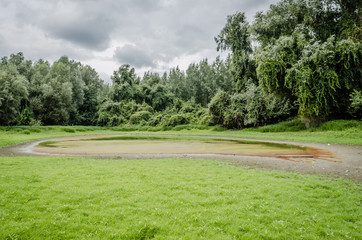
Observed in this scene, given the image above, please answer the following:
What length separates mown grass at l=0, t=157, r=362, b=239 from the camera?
4.25m

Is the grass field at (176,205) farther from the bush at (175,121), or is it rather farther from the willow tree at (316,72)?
the bush at (175,121)

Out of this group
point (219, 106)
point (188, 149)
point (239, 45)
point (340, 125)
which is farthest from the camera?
point (239, 45)

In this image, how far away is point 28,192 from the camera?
5.99 meters

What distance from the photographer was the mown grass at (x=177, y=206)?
4.25m

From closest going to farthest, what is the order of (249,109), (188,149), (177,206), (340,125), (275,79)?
(177,206) → (188,149) → (340,125) → (275,79) → (249,109)

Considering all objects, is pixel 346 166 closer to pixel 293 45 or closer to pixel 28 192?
pixel 28 192

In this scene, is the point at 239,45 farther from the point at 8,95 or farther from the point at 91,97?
the point at 91,97

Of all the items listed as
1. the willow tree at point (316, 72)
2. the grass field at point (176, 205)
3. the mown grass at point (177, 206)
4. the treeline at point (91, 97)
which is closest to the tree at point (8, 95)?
the treeline at point (91, 97)

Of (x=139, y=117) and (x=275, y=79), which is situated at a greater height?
(x=275, y=79)

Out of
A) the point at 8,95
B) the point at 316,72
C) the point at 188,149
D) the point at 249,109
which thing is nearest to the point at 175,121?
the point at 249,109

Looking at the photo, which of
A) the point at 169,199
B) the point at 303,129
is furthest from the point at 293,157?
the point at 303,129

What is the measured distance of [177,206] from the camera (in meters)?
5.33

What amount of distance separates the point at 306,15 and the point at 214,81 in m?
37.7

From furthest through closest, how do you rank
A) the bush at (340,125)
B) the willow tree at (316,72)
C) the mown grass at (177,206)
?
the willow tree at (316,72) < the bush at (340,125) < the mown grass at (177,206)
